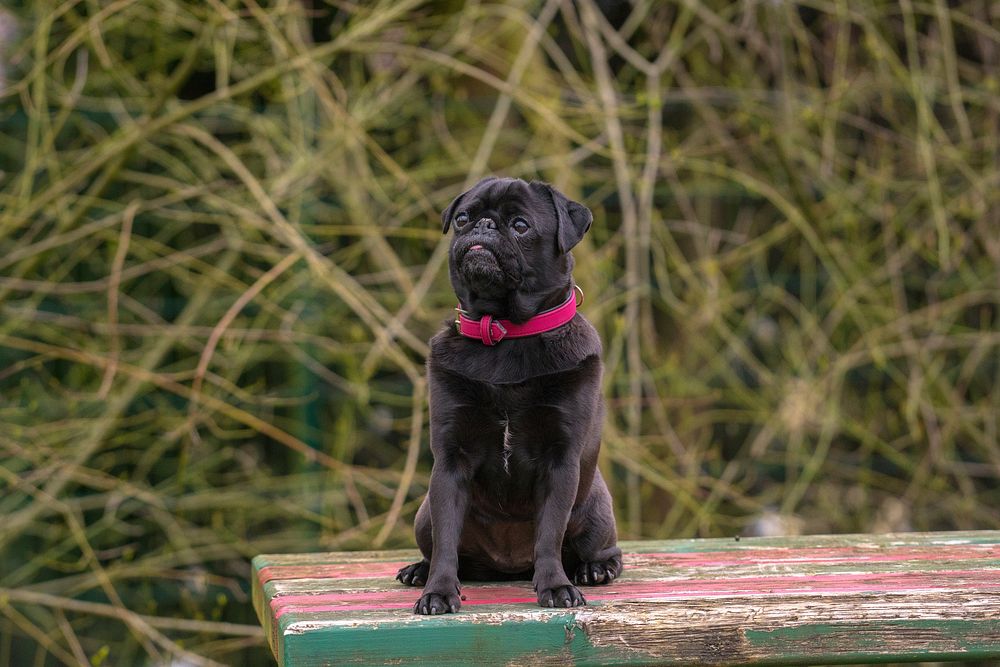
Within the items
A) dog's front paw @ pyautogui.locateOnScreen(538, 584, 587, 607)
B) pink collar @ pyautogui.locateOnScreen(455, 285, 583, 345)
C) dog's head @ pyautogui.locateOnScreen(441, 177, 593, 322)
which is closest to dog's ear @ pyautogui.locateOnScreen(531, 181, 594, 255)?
dog's head @ pyautogui.locateOnScreen(441, 177, 593, 322)

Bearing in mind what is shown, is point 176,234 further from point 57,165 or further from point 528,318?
point 528,318

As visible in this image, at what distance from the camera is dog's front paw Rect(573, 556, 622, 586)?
7.83 ft

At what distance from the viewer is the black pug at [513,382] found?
7.05 feet

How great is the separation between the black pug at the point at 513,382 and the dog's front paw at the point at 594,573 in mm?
160

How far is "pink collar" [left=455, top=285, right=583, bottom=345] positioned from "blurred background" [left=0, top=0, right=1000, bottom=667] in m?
1.31

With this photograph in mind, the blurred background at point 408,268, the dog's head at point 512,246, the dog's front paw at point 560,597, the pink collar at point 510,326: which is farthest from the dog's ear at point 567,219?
the blurred background at point 408,268

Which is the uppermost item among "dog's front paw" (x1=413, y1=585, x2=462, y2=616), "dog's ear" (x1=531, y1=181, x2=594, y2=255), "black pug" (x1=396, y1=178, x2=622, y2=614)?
"dog's ear" (x1=531, y1=181, x2=594, y2=255)

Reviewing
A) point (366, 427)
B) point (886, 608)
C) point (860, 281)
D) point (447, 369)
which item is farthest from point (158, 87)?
point (886, 608)

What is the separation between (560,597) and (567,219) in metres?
0.66

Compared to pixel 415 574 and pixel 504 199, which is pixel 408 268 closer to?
pixel 415 574

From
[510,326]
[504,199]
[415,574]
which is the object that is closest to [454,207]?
[504,199]

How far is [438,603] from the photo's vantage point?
2.03 meters

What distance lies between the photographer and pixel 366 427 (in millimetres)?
4508

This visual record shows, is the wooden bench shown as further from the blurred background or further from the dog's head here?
the blurred background
